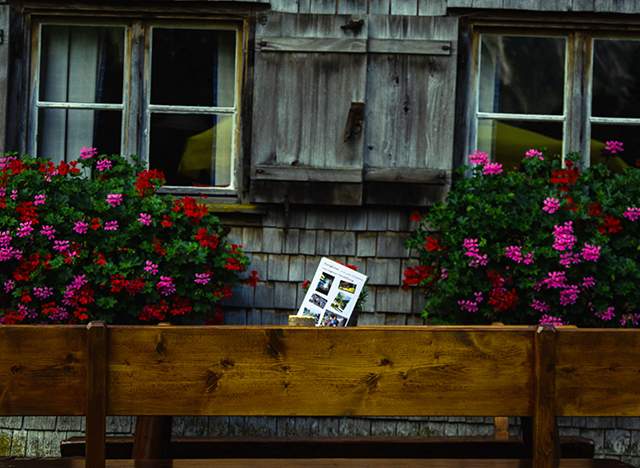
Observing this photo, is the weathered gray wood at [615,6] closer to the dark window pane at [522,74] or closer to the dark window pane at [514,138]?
the dark window pane at [522,74]

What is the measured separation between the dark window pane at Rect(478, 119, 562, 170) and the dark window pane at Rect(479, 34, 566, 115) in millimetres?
88

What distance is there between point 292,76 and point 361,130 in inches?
21.6

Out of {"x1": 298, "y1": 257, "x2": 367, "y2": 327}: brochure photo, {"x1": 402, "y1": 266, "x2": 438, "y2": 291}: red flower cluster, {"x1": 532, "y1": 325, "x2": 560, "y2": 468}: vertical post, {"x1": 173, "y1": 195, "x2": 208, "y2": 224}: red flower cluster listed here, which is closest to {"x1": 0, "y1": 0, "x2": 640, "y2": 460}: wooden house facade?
{"x1": 402, "y1": 266, "x2": 438, "y2": 291}: red flower cluster

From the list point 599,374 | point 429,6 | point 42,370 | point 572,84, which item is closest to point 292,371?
point 42,370

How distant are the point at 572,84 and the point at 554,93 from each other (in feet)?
0.40

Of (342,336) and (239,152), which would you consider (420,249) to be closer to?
(239,152)

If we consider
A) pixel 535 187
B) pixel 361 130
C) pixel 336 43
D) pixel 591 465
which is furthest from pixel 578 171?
pixel 591 465

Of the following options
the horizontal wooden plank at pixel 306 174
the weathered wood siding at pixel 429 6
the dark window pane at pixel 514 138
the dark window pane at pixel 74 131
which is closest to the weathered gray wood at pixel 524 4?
the weathered wood siding at pixel 429 6

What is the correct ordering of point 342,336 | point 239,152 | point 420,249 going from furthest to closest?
1. point 239,152
2. point 420,249
3. point 342,336

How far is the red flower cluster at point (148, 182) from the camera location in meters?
3.88

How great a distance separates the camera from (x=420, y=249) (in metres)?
4.04

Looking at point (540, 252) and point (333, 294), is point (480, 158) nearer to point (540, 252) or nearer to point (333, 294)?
point (540, 252)

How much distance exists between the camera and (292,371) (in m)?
1.99

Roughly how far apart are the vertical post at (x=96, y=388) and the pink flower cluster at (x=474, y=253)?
2.28 m
